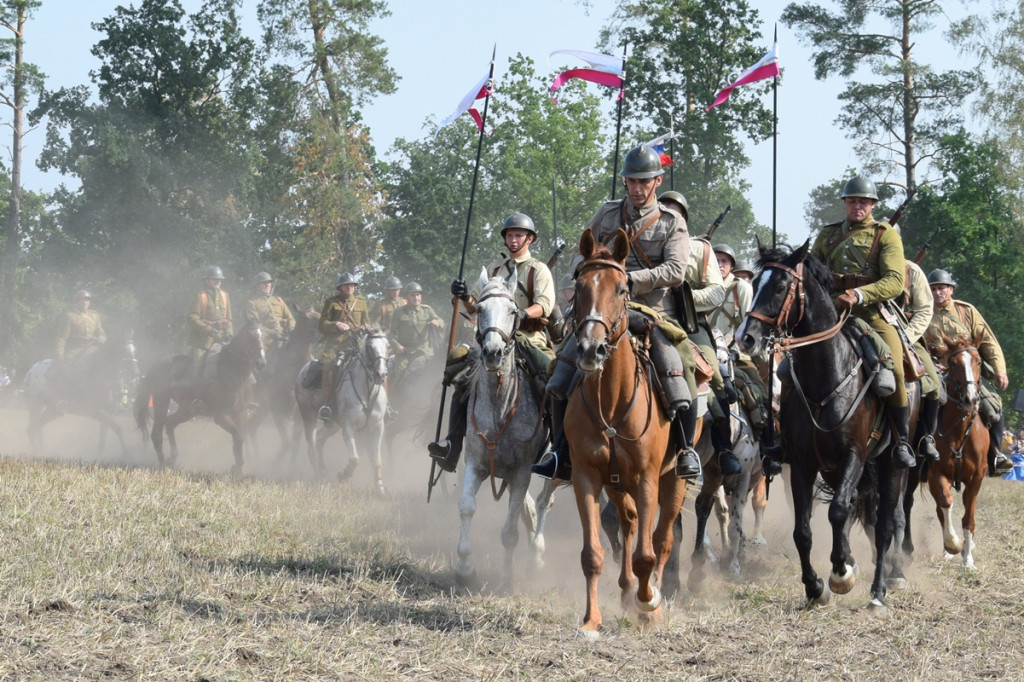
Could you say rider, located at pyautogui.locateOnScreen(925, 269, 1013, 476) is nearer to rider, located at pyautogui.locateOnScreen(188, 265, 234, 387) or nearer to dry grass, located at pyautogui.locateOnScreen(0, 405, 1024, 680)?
dry grass, located at pyautogui.locateOnScreen(0, 405, 1024, 680)

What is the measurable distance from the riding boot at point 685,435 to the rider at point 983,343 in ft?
17.3

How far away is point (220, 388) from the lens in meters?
20.7

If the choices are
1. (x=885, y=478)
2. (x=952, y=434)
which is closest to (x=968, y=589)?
(x=885, y=478)

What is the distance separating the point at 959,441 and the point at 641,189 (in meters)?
5.67

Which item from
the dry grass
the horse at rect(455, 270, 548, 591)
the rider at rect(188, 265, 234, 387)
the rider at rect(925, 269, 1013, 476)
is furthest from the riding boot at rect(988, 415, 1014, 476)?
the rider at rect(188, 265, 234, 387)

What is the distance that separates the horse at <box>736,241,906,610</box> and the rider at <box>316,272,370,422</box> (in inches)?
404

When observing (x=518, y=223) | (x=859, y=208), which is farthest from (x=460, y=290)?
(x=859, y=208)

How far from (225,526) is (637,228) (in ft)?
16.7

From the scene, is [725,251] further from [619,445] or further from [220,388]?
[220,388]

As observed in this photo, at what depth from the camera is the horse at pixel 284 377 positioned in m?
22.7

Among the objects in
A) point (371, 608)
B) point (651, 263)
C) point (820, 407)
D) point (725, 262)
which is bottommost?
point (371, 608)

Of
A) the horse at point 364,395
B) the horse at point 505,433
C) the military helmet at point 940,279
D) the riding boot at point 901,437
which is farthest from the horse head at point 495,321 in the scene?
the horse at point 364,395

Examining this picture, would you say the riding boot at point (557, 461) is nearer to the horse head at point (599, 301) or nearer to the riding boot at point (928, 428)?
the horse head at point (599, 301)

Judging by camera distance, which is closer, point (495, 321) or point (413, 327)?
point (495, 321)
